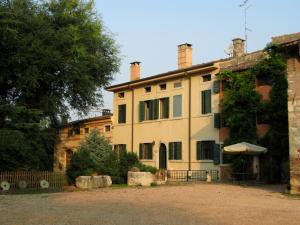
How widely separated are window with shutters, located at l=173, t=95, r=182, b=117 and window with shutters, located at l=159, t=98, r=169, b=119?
0.80 meters

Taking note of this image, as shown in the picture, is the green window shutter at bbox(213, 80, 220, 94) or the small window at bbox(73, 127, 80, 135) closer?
the green window shutter at bbox(213, 80, 220, 94)

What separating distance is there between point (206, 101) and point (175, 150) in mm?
4268


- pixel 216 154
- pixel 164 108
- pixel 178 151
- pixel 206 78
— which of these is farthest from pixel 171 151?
pixel 206 78

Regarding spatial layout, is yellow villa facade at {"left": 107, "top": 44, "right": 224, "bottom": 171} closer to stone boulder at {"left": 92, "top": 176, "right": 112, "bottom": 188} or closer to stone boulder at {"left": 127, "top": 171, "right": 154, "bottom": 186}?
stone boulder at {"left": 127, "top": 171, "right": 154, "bottom": 186}

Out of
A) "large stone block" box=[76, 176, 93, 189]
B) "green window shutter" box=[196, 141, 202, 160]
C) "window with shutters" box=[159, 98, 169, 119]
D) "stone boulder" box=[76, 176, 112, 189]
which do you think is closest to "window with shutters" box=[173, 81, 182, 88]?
"window with shutters" box=[159, 98, 169, 119]

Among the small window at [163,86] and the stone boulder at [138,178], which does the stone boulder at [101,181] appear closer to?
the stone boulder at [138,178]

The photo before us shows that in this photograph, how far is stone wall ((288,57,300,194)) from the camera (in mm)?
15688

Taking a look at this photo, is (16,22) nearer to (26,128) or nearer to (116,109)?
(26,128)

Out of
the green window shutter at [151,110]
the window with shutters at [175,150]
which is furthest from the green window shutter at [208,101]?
the green window shutter at [151,110]

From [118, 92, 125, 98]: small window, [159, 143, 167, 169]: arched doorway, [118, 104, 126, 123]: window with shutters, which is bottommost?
[159, 143, 167, 169]: arched doorway

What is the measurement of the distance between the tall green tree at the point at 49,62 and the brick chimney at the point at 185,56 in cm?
471

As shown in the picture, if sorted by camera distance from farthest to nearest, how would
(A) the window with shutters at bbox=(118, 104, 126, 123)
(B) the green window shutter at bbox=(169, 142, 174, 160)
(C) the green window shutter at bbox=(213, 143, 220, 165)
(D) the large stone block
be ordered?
(A) the window with shutters at bbox=(118, 104, 126, 123), (B) the green window shutter at bbox=(169, 142, 174, 160), (C) the green window shutter at bbox=(213, 143, 220, 165), (D) the large stone block

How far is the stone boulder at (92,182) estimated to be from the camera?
787 inches

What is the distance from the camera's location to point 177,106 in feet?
101
